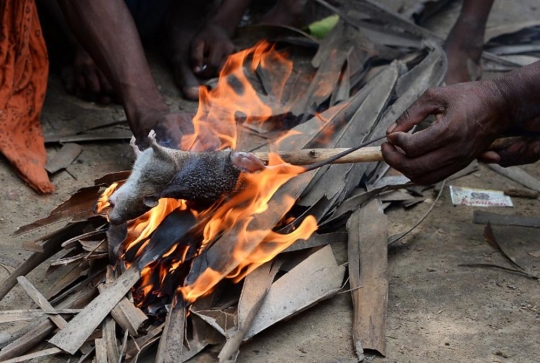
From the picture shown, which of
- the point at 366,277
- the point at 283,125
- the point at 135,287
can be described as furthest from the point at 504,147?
the point at 135,287

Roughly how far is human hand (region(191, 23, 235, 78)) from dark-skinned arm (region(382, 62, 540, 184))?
1900mm

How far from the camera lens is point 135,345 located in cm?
255

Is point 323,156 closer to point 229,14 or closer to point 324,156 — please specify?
point 324,156

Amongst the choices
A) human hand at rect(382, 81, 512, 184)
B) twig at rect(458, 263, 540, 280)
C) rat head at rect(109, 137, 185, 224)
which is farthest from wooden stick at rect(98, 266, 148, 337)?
twig at rect(458, 263, 540, 280)

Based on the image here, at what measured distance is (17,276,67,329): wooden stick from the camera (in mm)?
2604

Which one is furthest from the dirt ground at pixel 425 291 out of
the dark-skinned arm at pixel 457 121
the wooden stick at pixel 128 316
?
the dark-skinned arm at pixel 457 121

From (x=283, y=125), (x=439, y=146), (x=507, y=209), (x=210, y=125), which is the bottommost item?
(x=507, y=209)

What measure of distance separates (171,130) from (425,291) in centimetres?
131

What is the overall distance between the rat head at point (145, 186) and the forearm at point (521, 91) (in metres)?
1.29

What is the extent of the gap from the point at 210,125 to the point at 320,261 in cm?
94

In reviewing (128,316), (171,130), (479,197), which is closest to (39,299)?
(128,316)

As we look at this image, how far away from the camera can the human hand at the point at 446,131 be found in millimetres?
2688

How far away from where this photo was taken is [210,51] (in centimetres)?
454

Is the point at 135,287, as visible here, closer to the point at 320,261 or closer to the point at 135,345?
the point at 135,345
